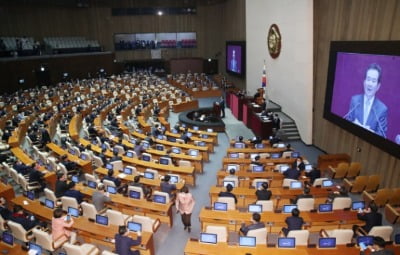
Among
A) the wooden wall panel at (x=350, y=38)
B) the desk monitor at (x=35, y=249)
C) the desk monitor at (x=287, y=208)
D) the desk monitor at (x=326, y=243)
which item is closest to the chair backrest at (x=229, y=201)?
the desk monitor at (x=287, y=208)

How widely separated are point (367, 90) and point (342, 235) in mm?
6767

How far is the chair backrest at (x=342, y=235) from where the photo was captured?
7562 millimetres

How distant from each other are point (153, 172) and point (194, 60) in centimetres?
3096

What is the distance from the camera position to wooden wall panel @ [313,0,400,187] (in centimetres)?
1145

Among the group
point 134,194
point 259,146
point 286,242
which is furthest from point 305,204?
point 259,146

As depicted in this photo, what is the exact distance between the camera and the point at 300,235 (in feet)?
24.9

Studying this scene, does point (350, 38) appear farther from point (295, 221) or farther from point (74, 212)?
point (74, 212)

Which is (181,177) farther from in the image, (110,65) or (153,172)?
(110,65)

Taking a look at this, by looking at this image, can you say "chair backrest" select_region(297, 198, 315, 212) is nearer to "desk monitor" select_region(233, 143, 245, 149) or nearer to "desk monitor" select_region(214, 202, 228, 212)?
"desk monitor" select_region(214, 202, 228, 212)

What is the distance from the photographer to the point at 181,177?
12758 millimetres

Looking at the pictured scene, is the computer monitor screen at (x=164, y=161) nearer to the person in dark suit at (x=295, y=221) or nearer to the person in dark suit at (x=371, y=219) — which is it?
the person in dark suit at (x=295, y=221)

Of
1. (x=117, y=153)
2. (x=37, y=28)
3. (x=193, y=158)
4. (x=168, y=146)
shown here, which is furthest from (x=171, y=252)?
(x=37, y=28)

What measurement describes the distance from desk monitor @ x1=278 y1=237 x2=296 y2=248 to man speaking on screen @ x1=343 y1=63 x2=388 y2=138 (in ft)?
21.2

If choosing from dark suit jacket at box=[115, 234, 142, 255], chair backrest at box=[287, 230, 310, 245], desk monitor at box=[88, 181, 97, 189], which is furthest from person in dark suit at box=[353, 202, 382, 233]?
desk monitor at box=[88, 181, 97, 189]
